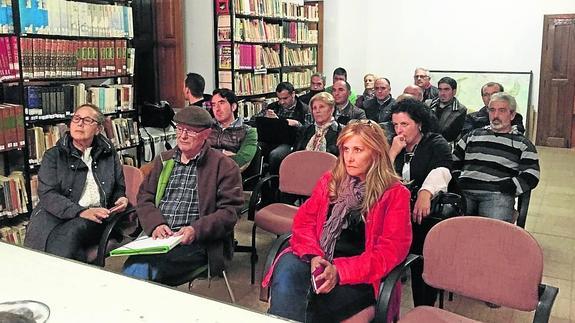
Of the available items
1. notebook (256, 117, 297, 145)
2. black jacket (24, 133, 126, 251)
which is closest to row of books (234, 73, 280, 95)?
notebook (256, 117, 297, 145)

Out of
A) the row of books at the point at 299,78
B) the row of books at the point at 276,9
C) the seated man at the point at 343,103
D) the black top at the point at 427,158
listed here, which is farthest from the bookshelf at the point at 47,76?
the row of books at the point at 299,78

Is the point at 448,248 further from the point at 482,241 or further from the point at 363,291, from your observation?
the point at 363,291

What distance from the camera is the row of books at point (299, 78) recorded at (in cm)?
793

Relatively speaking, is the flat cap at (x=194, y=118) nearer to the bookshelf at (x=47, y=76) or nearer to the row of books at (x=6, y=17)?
the bookshelf at (x=47, y=76)

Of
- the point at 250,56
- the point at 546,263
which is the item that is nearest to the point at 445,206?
the point at 546,263

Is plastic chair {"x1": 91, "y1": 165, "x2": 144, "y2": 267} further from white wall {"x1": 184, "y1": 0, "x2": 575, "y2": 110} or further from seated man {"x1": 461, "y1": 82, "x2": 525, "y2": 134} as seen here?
white wall {"x1": 184, "y1": 0, "x2": 575, "y2": 110}

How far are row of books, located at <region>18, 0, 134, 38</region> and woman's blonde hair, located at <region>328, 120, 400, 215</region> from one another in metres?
2.88

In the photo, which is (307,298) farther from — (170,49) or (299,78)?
(299,78)

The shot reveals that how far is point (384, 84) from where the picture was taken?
629 centimetres

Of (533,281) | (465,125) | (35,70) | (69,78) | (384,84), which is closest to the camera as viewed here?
(533,281)

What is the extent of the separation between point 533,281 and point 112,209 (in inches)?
88.8

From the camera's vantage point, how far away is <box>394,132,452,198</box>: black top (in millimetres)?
3322

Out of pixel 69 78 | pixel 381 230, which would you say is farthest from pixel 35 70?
pixel 381 230

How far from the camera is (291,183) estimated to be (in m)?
3.80
